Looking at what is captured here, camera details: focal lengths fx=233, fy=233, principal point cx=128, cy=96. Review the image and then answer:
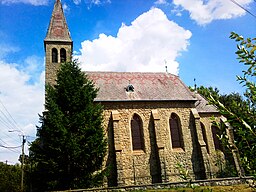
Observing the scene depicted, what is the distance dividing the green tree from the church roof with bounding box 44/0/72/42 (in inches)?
406

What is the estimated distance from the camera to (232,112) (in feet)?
8.37

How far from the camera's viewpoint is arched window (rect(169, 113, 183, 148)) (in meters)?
24.2

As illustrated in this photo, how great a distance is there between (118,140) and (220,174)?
10764 millimetres

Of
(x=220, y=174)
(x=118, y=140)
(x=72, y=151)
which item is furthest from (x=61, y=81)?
(x=220, y=174)

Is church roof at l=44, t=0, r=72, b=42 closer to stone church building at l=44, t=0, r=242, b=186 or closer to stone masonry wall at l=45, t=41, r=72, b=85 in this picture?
stone church building at l=44, t=0, r=242, b=186

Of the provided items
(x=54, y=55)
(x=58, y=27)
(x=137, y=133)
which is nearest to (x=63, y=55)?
(x=54, y=55)

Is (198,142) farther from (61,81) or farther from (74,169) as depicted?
(61,81)

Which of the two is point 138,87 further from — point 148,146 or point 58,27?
point 58,27

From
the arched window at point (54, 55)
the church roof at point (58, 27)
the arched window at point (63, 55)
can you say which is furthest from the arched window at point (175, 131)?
the church roof at point (58, 27)

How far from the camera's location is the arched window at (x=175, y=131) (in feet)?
79.3

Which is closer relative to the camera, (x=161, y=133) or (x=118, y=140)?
(x=118, y=140)

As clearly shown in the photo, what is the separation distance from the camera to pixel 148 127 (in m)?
23.6

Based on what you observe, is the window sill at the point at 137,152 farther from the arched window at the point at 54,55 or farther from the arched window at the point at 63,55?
the arched window at the point at 54,55

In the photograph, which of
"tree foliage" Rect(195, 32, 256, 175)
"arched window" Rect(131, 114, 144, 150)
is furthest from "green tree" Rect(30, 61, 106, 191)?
"tree foliage" Rect(195, 32, 256, 175)
